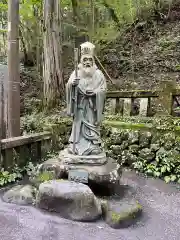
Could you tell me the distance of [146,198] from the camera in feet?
15.5

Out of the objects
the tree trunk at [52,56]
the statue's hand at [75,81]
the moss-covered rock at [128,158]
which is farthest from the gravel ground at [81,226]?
the tree trunk at [52,56]

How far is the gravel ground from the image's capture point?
3463 mm

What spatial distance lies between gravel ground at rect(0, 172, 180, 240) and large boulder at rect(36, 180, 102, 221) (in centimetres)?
11

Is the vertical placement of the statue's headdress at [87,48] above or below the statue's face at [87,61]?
above

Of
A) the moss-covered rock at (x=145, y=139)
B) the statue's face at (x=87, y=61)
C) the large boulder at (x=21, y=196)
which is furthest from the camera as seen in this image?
the moss-covered rock at (x=145, y=139)

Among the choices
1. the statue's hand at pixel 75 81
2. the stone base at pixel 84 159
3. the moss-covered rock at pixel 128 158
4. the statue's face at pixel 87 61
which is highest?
the statue's face at pixel 87 61

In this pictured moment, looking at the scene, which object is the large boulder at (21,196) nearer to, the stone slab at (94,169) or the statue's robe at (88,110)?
the stone slab at (94,169)

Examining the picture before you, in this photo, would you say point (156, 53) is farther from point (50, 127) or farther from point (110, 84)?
point (50, 127)

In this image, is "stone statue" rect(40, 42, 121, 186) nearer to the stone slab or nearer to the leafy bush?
the stone slab

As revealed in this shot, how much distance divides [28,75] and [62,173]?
9.24m

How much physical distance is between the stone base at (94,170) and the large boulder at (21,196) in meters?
0.47

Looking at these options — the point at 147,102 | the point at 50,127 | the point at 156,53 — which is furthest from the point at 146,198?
the point at 156,53

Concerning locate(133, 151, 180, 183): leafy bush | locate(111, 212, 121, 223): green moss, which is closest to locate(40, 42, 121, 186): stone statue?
locate(111, 212, 121, 223): green moss

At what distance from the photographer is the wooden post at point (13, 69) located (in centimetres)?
637
